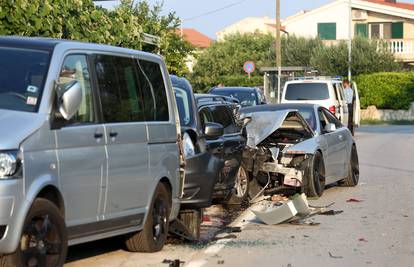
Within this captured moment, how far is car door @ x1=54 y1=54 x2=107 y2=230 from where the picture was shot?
7434 mm

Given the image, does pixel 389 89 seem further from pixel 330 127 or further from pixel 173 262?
pixel 173 262

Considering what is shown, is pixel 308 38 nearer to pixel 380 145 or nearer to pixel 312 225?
pixel 380 145

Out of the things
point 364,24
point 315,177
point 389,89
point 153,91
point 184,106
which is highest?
point 364,24

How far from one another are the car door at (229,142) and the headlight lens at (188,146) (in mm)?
1921

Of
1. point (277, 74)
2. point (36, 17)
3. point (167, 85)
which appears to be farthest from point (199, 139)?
point (277, 74)

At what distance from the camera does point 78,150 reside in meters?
7.61

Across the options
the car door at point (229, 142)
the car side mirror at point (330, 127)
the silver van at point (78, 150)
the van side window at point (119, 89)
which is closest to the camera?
the silver van at point (78, 150)

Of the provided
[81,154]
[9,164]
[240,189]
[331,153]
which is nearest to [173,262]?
[81,154]

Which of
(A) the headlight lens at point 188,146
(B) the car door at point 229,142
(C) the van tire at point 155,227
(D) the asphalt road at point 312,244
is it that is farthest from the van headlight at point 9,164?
(B) the car door at point 229,142

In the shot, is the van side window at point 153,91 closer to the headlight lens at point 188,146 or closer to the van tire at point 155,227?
the van tire at point 155,227

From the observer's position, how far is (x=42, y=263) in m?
7.26

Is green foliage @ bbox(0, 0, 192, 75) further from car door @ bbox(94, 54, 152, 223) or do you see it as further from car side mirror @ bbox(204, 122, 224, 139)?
car door @ bbox(94, 54, 152, 223)

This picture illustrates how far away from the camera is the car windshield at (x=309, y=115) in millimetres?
15797

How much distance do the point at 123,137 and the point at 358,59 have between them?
48.9 metres
